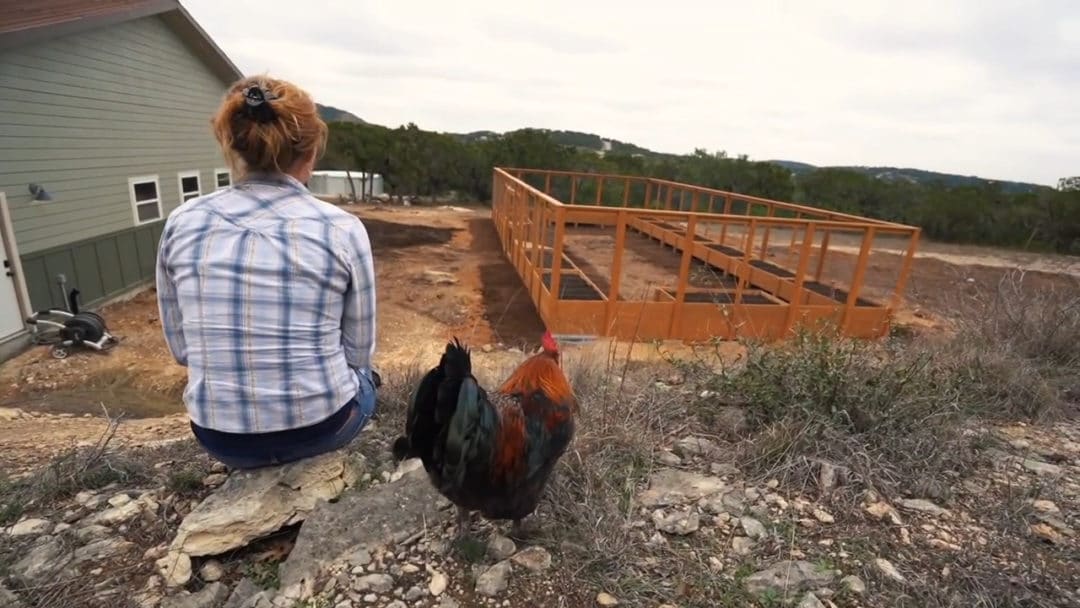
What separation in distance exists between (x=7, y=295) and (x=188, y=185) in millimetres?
4680

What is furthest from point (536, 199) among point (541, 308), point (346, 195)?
point (346, 195)

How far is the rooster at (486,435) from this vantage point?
1.55 m

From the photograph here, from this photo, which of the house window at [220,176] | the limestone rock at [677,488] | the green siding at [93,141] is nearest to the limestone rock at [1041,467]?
the limestone rock at [677,488]

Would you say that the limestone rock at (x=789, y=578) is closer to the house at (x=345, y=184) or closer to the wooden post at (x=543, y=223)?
the wooden post at (x=543, y=223)

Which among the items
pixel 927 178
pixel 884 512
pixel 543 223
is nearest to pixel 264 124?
pixel 884 512

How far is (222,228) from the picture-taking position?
4.93 feet

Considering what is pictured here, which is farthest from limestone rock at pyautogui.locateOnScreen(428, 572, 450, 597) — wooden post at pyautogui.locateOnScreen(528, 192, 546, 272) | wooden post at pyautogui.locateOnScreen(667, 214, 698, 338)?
wooden post at pyautogui.locateOnScreen(528, 192, 546, 272)

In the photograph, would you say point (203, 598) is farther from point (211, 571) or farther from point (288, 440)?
point (288, 440)

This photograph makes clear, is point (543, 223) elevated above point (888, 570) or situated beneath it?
elevated above

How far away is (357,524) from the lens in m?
1.88

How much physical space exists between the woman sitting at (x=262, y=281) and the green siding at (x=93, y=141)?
22.8ft

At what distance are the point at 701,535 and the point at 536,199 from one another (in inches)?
248

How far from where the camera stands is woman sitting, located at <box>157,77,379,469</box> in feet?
4.92

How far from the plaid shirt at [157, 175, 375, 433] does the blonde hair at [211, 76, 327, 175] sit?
0.22 ft
